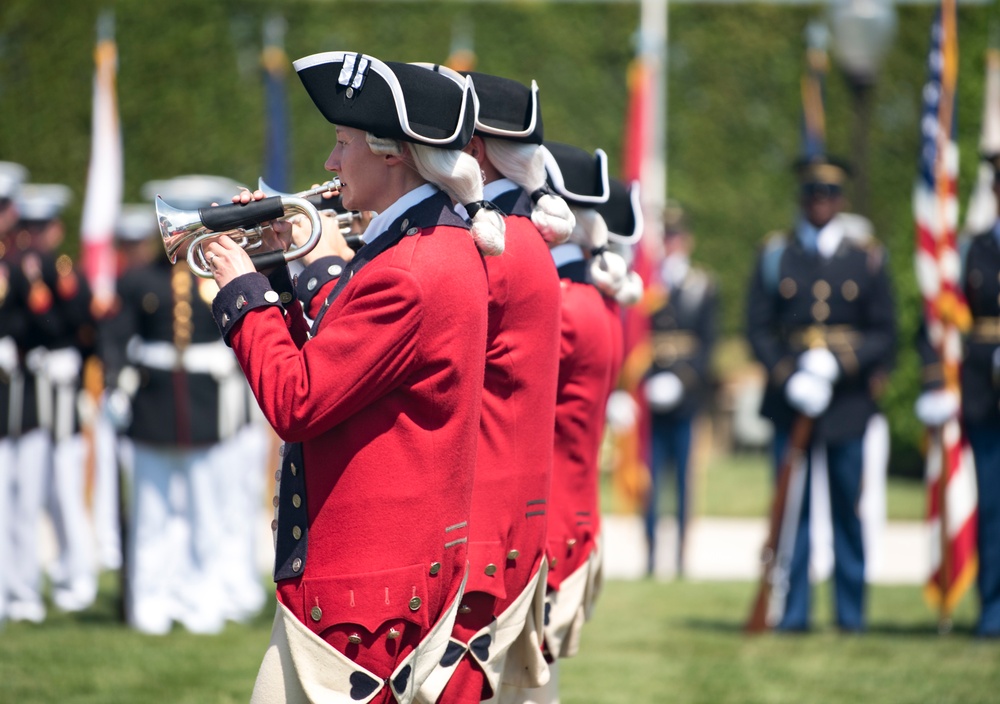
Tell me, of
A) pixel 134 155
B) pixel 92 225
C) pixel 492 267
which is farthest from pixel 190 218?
pixel 134 155

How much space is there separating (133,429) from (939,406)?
4348mm

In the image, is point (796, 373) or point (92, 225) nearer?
point (796, 373)

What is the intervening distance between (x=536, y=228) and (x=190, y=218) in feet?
3.24

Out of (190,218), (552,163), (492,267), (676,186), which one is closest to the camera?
(190,218)

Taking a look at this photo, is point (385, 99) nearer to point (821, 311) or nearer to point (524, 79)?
point (821, 311)

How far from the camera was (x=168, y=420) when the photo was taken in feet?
25.1

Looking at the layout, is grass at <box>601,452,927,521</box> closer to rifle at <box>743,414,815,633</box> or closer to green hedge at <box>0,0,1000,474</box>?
green hedge at <box>0,0,1000,474</box>

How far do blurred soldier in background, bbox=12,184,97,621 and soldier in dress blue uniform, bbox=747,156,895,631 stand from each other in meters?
3.91

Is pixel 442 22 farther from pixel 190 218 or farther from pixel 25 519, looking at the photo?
pixel 190 218

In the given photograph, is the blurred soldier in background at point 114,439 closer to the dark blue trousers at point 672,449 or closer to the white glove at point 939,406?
the dark blue trousers at point 672,449

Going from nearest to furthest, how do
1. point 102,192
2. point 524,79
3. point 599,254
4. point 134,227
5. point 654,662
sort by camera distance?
point 599,254 < point 654,662 < point 102,192 < point 134,227 < point 524,79

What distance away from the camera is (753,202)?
1889 cm

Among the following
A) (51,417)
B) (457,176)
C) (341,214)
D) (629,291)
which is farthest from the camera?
(51,417)

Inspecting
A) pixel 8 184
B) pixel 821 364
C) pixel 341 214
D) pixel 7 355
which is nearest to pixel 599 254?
pixel 341 214
